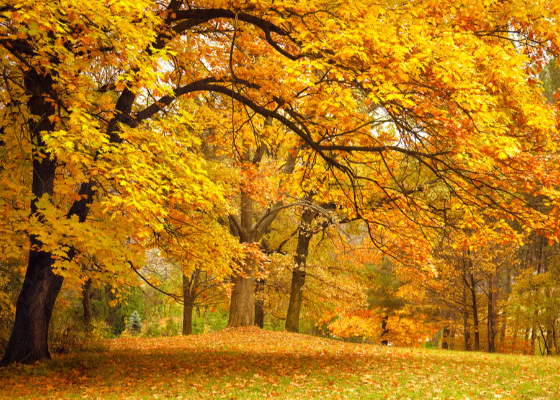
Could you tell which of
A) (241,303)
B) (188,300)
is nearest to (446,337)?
(241,303)

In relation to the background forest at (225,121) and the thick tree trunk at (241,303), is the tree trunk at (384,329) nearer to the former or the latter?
the thick tree trunk at (241,303)

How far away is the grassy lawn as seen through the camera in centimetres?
687

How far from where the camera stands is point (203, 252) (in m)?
9.30

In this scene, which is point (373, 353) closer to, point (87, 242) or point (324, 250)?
point (87, 242)

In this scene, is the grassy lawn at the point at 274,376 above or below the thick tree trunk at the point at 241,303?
below

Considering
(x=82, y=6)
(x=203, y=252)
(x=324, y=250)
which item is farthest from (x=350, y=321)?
(x=82, y=6)

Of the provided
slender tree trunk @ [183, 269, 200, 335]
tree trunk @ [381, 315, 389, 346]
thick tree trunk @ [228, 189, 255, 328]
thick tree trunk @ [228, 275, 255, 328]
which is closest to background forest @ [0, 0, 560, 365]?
thick tree trunk @ [228, 189, 255, 328]

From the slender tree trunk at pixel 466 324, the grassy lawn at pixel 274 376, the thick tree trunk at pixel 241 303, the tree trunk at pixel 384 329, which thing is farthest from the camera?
the tree trunk at pixel 384 329

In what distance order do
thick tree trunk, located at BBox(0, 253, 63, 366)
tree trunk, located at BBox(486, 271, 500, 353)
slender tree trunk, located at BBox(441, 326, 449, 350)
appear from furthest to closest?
1. slender tree trunk, located at BBox(441, 326, 449, 350)
2. tree trunk, located at BBox(486, 271, 500, 353)
3. thick tree trunk, located at BBox(0, 253, 63, 366)

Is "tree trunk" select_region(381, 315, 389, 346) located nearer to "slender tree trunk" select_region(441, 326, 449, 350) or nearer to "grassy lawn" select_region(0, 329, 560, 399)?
"slender tree trunk" select_region(441, 326, 449, 350)

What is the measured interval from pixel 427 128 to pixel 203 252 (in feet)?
16.7

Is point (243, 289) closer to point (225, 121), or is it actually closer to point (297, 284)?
point (297, 284)

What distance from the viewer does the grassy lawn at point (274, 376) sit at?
22.5ft

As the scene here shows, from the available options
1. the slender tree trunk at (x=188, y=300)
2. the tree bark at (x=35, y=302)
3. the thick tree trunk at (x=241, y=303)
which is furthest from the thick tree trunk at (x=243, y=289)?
the tree bark at (x=35, y=302)
